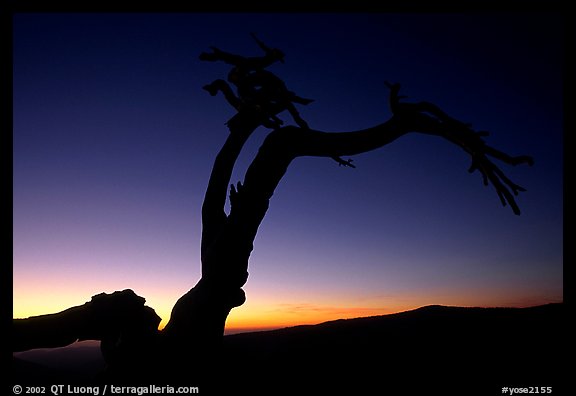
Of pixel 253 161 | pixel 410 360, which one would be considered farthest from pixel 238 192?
pixel 410 360

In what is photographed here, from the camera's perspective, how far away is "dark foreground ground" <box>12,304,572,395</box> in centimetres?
527

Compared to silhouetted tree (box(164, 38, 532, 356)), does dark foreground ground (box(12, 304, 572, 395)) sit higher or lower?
lower

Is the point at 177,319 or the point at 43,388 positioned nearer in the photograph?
the point at 43,388

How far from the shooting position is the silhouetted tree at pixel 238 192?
4785 millimetres

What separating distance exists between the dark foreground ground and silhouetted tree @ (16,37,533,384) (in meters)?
0.41

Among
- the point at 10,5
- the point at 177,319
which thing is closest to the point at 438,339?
the point at 177,319

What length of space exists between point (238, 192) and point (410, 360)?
372 centimetres

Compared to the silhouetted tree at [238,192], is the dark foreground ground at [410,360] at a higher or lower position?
lower

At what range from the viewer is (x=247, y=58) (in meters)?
5.24

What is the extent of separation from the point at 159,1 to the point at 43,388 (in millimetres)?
4146

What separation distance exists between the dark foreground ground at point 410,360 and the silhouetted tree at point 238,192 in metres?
0.41

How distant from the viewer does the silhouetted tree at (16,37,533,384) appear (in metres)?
4.79

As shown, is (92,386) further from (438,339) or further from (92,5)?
(438,339)

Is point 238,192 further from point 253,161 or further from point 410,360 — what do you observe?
point 410,360
